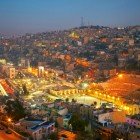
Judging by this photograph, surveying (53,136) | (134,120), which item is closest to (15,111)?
(53,136)

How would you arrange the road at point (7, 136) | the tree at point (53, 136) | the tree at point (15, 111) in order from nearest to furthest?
1. the road at point (7, 136)
2. the tree at point (53, 136)
3. the tree at point (15, 111)

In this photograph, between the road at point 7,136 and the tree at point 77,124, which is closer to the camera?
the road at point 7,136

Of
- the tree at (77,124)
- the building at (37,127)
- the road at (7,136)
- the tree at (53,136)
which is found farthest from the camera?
the tree at (77,124)

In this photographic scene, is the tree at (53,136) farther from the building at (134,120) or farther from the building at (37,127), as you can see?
the building at (134,120)

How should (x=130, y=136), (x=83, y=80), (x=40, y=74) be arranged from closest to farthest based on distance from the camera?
(x=130, y=136)
(x=83, y=80)
(x=40, y=74)

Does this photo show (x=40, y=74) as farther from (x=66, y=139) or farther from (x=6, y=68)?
(x=66, y=139)

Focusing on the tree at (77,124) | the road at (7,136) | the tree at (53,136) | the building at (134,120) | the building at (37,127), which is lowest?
the building at (134,120)

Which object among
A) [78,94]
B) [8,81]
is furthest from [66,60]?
[78,94]

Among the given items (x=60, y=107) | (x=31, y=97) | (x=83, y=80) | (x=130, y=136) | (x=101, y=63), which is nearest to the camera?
(x=130, y=136)

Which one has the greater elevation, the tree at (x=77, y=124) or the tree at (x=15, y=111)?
the tree at (x=15, y=111)

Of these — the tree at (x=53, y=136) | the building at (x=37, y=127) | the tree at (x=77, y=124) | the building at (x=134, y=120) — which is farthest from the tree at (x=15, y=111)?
the building at (x=134, y=120)

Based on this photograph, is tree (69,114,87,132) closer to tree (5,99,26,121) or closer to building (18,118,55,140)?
building (18,118,55,140)
